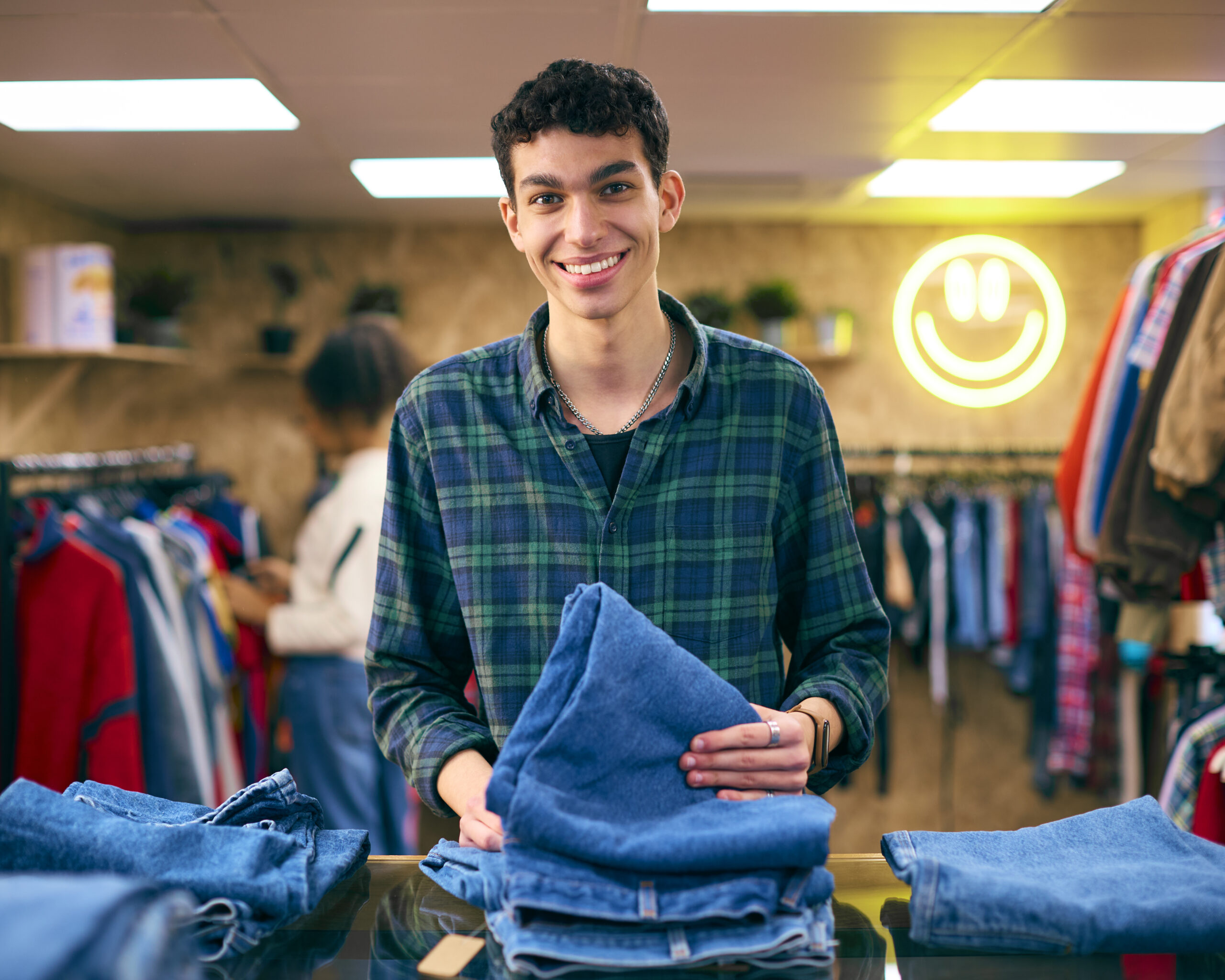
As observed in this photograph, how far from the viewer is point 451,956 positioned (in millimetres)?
771

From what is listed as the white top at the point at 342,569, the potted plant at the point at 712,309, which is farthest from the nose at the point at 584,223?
the potted plant at the point at 712,309

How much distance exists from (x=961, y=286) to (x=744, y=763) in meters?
3.97

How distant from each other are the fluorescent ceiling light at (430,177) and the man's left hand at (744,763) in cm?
270

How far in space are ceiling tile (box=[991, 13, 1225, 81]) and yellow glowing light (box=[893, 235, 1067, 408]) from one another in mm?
1820

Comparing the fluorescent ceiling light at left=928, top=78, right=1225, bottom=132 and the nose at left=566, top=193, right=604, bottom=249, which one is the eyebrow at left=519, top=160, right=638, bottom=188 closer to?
the nose at left=566, top=193, right=604, bottom=249

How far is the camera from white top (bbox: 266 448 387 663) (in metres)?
2.79

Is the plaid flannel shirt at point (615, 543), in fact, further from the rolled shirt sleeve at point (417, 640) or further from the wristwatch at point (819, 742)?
the wristwatch at point (819, 742)

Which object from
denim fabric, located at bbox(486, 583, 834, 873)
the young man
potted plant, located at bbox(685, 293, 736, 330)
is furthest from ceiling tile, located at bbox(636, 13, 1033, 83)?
denim fabric, located at bbox(486, 583, 834, 873)

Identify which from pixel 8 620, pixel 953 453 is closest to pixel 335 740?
pixel 8 620

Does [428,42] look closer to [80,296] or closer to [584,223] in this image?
[584,223]

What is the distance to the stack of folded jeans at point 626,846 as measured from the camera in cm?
71

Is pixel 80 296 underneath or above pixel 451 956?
A: above

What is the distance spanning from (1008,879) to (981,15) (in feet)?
6.37

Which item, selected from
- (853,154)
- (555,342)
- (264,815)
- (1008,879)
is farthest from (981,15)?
(264,815)
